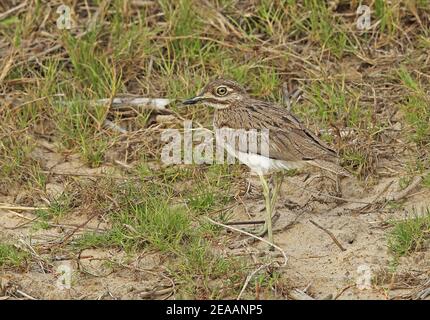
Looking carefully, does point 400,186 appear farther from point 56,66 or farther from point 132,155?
point 56,66

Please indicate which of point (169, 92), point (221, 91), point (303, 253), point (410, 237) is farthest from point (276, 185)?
point (169, 92)

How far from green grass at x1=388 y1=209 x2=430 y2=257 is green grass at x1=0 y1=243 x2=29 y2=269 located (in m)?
2.28

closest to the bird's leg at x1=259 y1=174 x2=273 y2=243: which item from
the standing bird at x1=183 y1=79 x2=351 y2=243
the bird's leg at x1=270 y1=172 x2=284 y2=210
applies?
the standing bird at x1=183 y1=79 x2=351 y2=243

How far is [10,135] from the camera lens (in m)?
7.47

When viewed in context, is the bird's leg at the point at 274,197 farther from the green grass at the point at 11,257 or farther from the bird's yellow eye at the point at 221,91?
the green grass at the point at 11,257

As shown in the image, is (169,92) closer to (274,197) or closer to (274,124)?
(274,124)

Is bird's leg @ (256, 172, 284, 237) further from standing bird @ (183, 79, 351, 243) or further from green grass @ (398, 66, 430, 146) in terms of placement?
green grass @ (398, 66, 430, 146)

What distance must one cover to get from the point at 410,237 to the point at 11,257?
2.47m

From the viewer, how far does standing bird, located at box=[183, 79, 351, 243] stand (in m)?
6.38

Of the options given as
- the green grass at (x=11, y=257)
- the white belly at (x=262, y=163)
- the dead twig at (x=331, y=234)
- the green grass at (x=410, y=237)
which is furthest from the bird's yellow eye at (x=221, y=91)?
the green grass at (x=11, y=257)

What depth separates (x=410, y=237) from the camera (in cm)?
605

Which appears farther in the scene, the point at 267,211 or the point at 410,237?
the point at 267,211

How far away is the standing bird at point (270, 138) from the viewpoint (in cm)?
638

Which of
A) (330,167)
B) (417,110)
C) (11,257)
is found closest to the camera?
(11,257)
